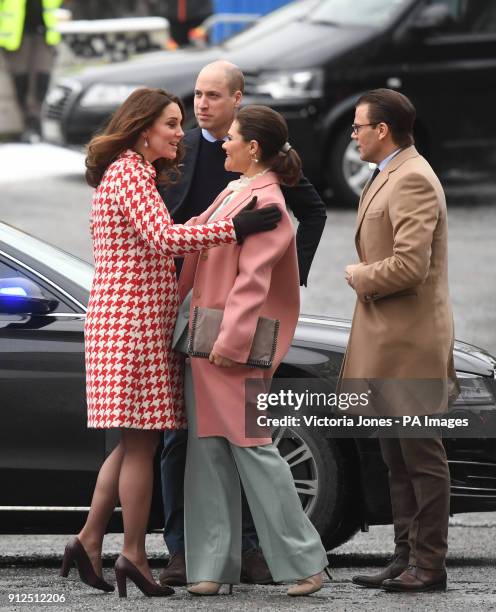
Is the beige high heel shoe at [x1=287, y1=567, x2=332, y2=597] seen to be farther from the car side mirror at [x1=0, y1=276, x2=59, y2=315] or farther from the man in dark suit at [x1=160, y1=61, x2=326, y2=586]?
the car side mirror at [x1=0, y1=276, x2=59, y2=315]

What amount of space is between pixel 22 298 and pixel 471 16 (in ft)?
30.2

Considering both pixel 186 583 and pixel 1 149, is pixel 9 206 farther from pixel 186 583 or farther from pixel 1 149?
pixel 186 583

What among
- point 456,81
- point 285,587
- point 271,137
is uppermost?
point 271,137

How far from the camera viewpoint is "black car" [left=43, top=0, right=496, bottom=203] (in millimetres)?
14148

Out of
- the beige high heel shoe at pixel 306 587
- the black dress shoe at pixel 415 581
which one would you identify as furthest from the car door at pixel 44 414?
the black dress shoe at pixel 415 581

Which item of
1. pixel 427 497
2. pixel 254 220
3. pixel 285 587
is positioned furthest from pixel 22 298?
pixel 427 497

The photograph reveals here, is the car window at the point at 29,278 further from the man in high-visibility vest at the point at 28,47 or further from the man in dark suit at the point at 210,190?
the man in high-visibility vest at the point at 28,47

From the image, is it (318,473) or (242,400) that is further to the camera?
(318,473)

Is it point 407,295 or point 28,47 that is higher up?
point 407,295

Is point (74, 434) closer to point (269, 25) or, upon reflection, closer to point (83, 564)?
point (83, 564)

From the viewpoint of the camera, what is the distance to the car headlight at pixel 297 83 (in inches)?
557

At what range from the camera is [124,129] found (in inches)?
222

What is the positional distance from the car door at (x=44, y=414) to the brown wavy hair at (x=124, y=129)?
72cm

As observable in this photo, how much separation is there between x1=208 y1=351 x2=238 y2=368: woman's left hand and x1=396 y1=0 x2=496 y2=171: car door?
9.06 m
